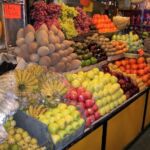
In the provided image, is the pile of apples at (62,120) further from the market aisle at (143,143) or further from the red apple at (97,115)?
the market aisle at (143,143)

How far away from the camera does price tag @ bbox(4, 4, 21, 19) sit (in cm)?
298

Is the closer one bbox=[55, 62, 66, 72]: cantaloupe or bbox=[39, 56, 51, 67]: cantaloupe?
bbox=[39, 56, 51, 67]: cantaloupe

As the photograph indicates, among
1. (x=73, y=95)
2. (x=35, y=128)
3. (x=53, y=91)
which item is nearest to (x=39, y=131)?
(x=35, y=128)

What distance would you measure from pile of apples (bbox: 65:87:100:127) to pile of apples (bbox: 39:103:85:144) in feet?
0.55

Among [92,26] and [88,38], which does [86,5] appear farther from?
[88,38]

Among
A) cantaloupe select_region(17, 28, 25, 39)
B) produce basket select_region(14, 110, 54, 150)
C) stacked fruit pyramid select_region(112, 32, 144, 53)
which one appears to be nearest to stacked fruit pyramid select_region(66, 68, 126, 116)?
cantaloupe select_region(17, 28, 25, 39)

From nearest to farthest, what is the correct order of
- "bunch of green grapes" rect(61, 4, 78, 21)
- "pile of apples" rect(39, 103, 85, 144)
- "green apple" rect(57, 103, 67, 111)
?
1. "pile of apples" rect(39, 103, 85, 144)
2. "green apple" rect(57, 103, 67, 111)
3. "bunch of green grapes" rect(61, 4, 78, 21)

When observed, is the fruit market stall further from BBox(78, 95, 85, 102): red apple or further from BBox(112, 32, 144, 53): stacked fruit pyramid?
BBox(112, 32, 144, 53): stacked fruit pyramid

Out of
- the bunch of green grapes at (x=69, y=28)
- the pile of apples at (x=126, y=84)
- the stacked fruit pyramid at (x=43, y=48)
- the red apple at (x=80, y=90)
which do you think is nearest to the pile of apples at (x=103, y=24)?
the bunch of green grapes at (x=69, y=28)

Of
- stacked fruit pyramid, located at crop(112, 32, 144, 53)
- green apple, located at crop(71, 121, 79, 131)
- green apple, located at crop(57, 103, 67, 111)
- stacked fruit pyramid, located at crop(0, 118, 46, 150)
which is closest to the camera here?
stacked fruit pyramid, located at crop(0, 118, 46, 150)

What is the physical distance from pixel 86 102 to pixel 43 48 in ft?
2.62

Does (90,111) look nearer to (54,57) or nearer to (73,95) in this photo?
(73,95)

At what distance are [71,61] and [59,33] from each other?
0.35 meters

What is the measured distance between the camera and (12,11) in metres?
3.07
